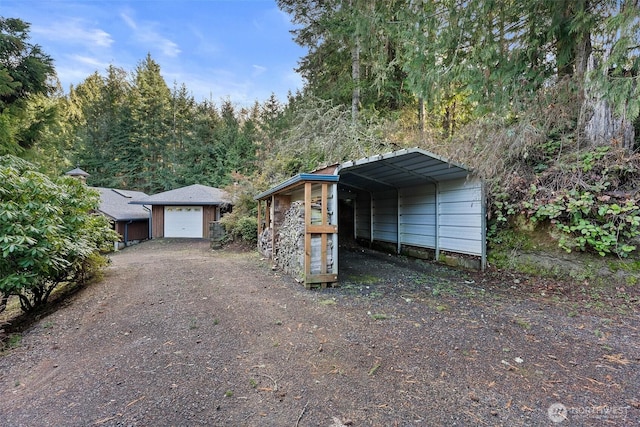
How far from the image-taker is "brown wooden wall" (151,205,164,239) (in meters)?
15.6

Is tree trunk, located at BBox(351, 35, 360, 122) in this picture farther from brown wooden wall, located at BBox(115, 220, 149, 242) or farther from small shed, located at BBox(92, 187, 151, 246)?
brown wooden wall, located at BBox(115, 220, 149, 242)

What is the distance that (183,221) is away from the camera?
616 inches

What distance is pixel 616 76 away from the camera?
13.7 ft

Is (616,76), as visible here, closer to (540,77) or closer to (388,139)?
(540,77)

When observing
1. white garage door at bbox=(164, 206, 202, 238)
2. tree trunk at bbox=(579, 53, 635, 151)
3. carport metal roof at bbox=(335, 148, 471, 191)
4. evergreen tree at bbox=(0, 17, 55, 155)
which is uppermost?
evergreen tree at bbox=(0, 17, 55, 155)

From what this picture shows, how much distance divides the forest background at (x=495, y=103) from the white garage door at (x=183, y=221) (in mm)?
5015

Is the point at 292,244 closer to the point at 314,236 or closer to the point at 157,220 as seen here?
the point at 314,236

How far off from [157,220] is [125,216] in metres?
1.55

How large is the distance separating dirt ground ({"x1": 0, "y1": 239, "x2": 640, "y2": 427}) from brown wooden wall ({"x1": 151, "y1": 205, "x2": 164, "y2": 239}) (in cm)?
1178

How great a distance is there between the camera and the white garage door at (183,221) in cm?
1562

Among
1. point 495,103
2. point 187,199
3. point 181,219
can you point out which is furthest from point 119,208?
point 495,103

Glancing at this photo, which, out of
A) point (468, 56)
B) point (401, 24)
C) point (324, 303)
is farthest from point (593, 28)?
point (324, 303)

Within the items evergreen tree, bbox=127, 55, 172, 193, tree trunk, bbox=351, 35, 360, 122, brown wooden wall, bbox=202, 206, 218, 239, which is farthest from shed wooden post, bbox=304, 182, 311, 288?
evergreen tree, bbox=127, 55, 172, 193

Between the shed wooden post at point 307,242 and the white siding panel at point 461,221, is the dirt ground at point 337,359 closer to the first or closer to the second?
the shed wooden post at point 307,242
